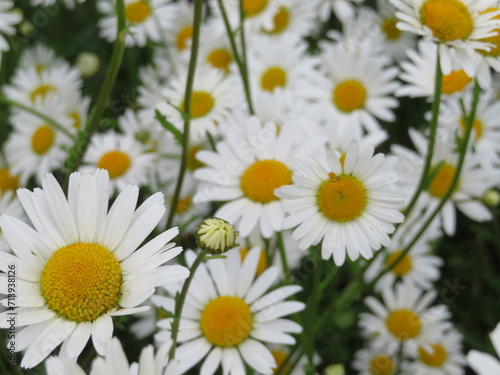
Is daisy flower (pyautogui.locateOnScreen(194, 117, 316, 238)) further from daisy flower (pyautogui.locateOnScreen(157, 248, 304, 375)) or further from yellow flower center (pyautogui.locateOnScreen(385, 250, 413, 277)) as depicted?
yellow flower center (pyautogui.locateOnScreen(385, 250, 413, 277))

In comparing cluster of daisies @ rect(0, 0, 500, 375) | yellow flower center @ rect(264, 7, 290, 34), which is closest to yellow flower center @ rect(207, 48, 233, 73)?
cluster of daisies @ rect(0, 0, 500, 375)

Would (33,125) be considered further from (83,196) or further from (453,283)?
(453,283)

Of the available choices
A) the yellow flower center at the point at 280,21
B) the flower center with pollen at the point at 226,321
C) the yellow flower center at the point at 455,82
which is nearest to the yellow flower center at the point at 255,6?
the yellow flower center at the point at 280,21

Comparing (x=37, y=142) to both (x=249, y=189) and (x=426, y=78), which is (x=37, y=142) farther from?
(x=426, y=78)

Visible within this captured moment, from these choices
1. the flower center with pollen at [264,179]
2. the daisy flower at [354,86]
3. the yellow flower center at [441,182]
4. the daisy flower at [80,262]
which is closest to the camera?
the daisy flower at [80,262]

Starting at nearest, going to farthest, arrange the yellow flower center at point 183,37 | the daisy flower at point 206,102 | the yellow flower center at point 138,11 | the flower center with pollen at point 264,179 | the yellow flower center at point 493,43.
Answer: the yellow flower center at point 493,43
the flower center with pollen at point 264,179
the daisy flower at point 206,102
the yellow flower center at point 138,11
the yellow flower center at point 183,37

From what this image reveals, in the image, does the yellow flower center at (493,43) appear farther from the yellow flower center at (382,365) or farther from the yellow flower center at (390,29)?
the yellow flower center at (390,29)

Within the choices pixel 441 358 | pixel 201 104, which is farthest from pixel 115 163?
pixel 441 358
